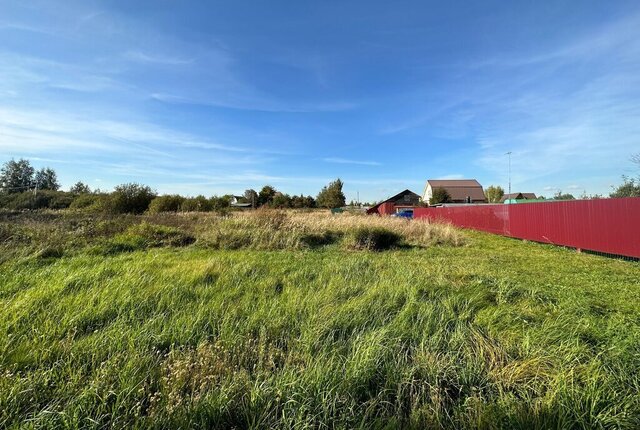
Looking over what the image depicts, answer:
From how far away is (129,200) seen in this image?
1321 inches

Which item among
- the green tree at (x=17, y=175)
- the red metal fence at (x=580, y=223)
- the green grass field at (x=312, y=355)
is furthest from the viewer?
the green tree at (x=17, y=175)

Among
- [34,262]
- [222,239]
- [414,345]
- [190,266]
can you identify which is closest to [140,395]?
[414,345]

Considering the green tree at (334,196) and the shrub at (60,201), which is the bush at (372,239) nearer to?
the shrub at (60,201)

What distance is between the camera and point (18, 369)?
2721mm

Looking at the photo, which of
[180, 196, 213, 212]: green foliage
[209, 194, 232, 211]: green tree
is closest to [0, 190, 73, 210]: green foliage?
[180, 196, 213, 212]: green foliage

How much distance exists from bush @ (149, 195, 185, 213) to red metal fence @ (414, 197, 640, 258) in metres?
32.2

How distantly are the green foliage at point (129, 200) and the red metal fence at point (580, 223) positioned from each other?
109 ft

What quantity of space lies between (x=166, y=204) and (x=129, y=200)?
3590 millimetres

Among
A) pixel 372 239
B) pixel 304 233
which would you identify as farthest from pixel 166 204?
pixel 372 239

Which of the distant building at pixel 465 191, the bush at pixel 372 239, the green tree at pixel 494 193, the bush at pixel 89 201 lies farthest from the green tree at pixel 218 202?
the green tree at pixel 494 193

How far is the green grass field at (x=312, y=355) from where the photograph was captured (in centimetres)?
223

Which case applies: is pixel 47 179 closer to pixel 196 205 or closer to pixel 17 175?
pixel 17 175

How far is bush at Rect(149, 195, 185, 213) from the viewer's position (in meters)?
34.3

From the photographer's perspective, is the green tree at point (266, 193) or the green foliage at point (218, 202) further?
the green tree at point (266, 193)
